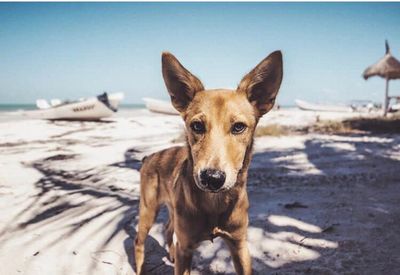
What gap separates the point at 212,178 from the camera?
2.16m

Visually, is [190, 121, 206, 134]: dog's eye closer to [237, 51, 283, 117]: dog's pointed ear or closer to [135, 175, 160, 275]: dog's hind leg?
[237, 51, 283, 117]: dog's pointed ear

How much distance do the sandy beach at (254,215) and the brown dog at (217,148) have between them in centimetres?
83

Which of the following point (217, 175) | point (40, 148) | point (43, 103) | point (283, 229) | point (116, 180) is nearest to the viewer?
point (217, 175)

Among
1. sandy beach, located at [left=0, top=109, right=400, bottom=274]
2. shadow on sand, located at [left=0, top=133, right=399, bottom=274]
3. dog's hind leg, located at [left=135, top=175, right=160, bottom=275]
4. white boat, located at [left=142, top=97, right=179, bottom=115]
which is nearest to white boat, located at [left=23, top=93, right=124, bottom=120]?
white boat, located at [left=142, top=97, right=179, bottom=115]

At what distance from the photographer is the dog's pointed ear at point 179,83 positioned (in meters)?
2.90

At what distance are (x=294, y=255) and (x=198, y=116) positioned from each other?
6.70 ft

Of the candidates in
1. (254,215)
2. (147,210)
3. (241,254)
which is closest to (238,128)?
(241,254)

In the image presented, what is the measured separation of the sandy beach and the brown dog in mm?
833

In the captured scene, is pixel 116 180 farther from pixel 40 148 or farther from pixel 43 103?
pixel 43 103

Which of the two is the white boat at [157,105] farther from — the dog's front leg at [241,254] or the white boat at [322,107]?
the dog's front leg at [241,254]

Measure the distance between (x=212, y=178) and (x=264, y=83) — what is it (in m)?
1.17

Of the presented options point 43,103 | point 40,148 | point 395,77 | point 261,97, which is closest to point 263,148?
point 261,97

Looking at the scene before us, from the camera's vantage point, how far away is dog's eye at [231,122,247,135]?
259cm

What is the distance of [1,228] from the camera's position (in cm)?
432
